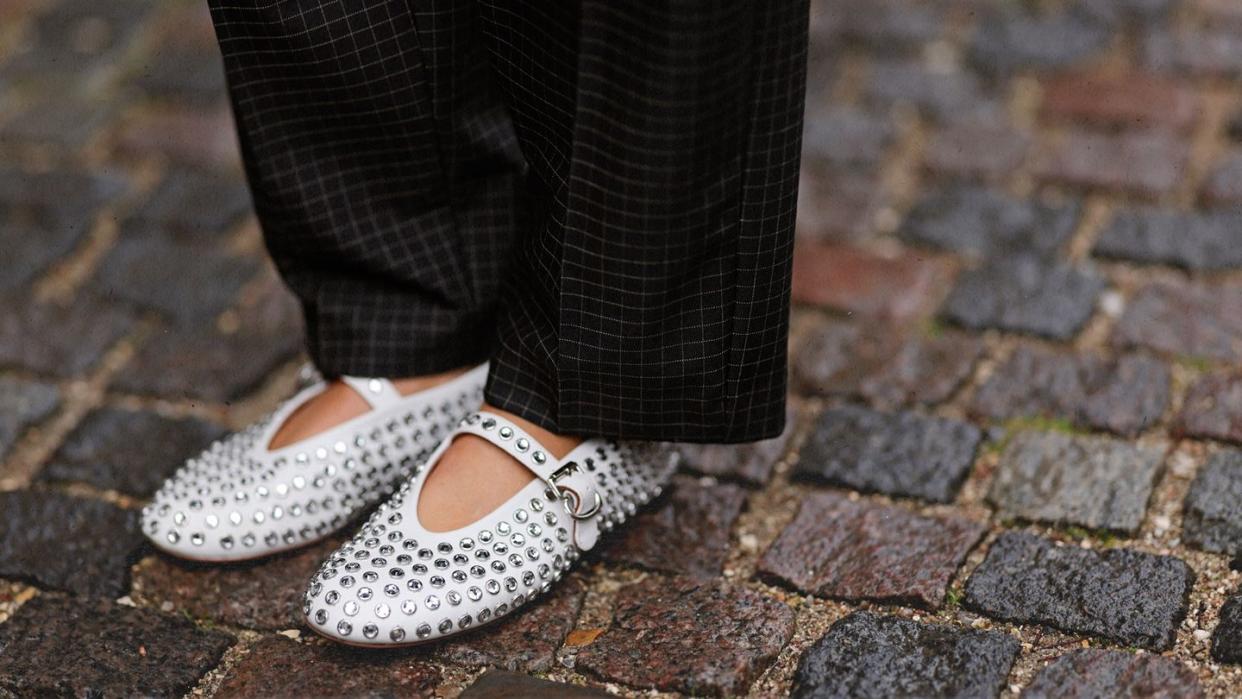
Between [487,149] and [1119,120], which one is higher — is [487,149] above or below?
Answer: above

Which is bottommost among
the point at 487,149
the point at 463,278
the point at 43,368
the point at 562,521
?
the point at 43,368

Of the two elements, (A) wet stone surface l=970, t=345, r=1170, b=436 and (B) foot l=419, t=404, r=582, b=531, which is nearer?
(B) foot l=419, t=404, r=582, b=531

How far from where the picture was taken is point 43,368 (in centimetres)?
187

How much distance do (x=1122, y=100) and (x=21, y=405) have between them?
190cm

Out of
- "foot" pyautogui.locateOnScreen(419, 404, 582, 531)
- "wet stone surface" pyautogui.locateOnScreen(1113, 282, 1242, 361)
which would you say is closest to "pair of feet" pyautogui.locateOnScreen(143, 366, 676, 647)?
"foot" pyautogui.locateOnScreen(419, 404, 582, 531)

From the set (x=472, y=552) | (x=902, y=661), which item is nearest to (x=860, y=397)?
(x=902, y=661)

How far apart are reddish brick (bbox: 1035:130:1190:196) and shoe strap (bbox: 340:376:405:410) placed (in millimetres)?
1247

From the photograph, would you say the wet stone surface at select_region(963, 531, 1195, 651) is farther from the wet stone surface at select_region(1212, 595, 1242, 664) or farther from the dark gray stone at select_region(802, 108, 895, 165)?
the dark gray stone at select_region(802, 108, 895, 165)

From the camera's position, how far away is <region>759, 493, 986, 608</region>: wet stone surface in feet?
4.51

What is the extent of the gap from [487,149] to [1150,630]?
0.85 meters

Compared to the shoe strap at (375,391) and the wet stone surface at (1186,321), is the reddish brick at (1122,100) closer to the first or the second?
the wet stone surface at (1186,321)

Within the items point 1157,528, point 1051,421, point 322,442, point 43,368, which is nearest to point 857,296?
point 1051,421

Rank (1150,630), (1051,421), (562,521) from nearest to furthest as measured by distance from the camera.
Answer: (1150,630), (562,521), (1051,421)

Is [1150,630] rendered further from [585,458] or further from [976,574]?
[585,458]
